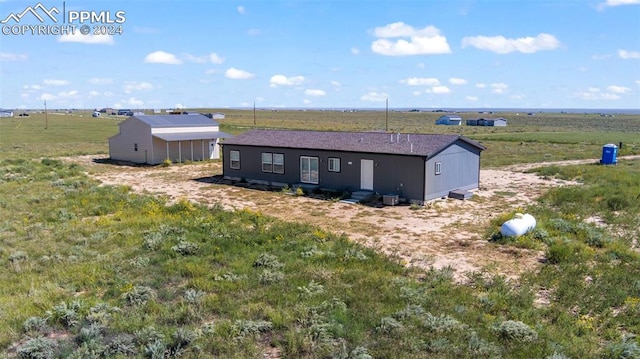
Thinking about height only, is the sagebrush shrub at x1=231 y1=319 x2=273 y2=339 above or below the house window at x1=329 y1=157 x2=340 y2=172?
below

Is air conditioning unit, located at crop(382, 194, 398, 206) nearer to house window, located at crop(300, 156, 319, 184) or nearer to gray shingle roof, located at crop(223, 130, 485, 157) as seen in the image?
gray shingle roof, located at crop(223, 130, 485, 157)

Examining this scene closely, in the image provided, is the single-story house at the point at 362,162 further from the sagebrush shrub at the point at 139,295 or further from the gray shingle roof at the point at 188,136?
the sagebrush shrub at the point at 139,295

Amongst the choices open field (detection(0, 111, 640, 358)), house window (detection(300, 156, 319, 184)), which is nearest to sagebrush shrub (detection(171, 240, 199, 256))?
open field (detection(0, 111, 640, 358))

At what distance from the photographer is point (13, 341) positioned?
9586 millimetres

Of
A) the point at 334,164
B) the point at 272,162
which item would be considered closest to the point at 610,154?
the point at 334,164

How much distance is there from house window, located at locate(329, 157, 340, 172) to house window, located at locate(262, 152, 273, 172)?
14.4 feet

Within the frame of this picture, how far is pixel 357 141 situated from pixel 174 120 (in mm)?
21645

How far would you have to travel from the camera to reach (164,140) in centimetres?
3962

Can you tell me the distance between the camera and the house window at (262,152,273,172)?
1151 inches

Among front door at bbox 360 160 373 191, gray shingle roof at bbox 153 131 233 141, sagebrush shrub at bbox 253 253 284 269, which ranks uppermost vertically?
gray shingle roof at bbox 153 131 233 141

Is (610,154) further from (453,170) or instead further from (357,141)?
(357,141)

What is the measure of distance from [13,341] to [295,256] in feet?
23.7

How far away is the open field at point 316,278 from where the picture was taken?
9.35 metres

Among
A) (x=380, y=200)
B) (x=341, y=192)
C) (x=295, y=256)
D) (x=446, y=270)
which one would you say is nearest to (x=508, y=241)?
(x=446, y=270)
